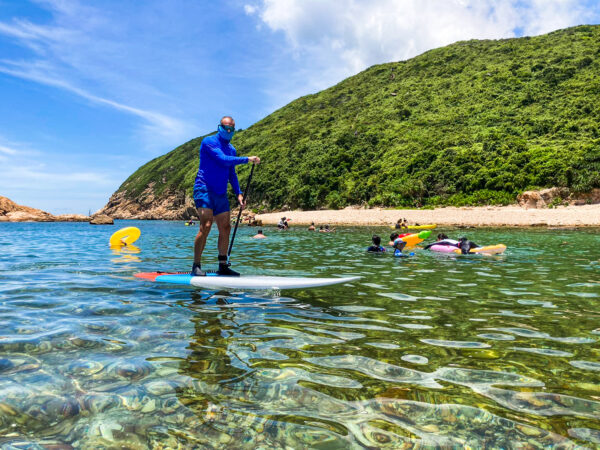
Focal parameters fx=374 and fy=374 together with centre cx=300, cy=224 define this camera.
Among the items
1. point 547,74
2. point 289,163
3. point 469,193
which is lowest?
point 469,193

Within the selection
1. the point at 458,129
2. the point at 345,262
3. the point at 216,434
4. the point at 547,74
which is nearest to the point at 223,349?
the point at 216,434

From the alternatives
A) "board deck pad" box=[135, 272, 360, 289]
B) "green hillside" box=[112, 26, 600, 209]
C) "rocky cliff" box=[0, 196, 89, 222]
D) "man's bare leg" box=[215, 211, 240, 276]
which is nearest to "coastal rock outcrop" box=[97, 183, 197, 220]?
"green hillside" box=[112, 26, 600, 209]

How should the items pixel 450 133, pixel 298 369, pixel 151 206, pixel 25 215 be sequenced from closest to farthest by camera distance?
pixel 298 369, pixel 450 133, pixel 25 215, pixel 151 206

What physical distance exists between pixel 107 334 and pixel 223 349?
1590 mm

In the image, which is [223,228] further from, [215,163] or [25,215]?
[25,215]

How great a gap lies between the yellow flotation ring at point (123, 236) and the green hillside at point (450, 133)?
39640 mm

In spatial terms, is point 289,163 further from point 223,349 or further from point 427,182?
point 223,349

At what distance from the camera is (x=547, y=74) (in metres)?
66.2

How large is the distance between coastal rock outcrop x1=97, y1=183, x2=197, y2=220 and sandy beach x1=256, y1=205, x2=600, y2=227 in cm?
5428

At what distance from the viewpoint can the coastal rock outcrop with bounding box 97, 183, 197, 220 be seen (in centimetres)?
10147

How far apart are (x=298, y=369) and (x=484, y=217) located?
128ft

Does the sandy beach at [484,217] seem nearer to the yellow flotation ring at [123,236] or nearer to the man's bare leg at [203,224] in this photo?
the yellow flotation ring at [123,236]

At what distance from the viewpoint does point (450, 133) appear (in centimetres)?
6097

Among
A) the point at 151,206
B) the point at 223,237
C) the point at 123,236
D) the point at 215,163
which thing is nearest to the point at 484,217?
the point at 123,236
